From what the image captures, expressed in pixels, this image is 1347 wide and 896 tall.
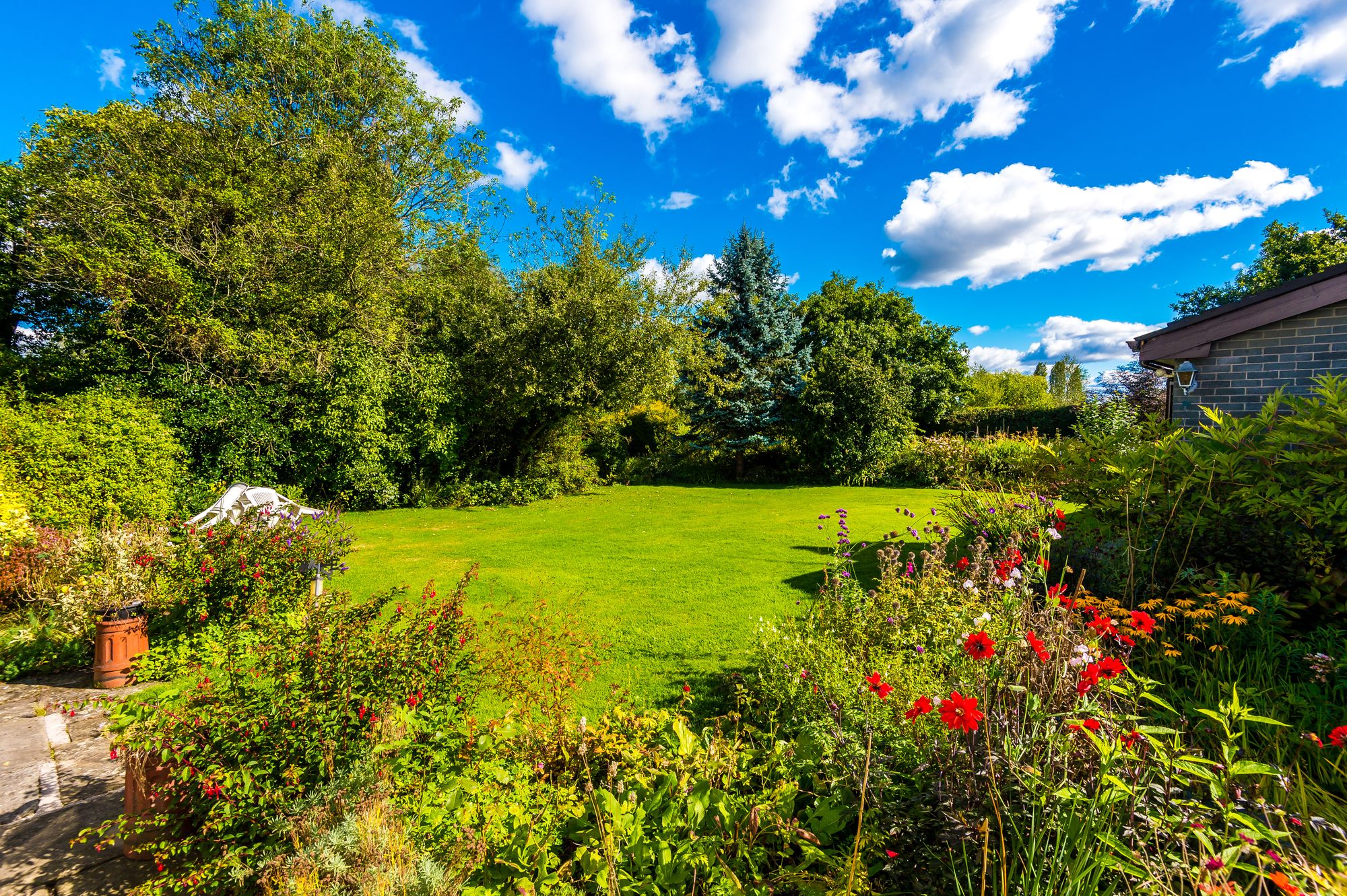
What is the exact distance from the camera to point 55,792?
296 centimetres

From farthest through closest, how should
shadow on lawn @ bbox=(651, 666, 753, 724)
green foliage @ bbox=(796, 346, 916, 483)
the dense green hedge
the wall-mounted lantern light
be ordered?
the dense green hedge, green foliage @ bbox=(796, 346, 916, 483), the wall-mounted lantern light, shadow on lawn @ bbox=(651, 666, 753, 724)

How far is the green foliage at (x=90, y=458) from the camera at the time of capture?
6918 mm

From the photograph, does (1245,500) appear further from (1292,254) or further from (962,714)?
(1292,254)

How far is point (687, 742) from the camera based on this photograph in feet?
7.72

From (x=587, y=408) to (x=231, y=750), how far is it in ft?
41.4

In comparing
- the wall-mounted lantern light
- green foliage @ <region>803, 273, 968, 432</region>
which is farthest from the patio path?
green foliage @ <region>803, 273, 968, 432</region>

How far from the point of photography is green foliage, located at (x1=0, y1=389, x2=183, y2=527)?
6918 mm

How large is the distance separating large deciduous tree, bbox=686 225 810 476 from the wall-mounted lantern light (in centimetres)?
1150

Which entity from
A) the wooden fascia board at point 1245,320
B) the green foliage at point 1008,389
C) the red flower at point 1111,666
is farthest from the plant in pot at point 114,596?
the green foliage at point 1008,389

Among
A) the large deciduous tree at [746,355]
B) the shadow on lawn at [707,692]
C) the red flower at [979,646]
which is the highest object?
the large deciduous tree at [746,355]

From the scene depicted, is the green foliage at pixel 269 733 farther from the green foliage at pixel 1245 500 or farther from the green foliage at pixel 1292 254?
the green foliage at pixel 1292 254

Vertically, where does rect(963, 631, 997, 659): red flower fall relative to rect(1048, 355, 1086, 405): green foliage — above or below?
below

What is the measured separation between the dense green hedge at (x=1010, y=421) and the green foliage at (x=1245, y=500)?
16136 mm

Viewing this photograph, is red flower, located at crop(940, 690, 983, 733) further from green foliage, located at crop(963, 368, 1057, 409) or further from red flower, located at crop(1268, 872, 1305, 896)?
green foliage, located at crop(963, 368, 1057, 409)
